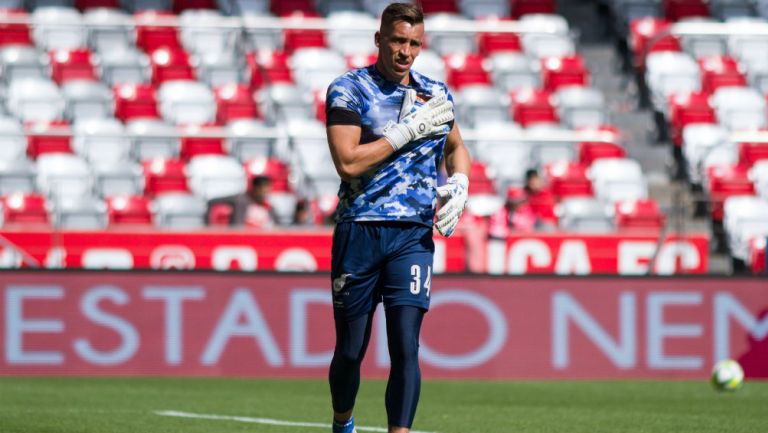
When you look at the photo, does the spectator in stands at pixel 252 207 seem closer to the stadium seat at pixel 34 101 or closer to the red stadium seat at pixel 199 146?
the red stadium seat at pixel 199 146

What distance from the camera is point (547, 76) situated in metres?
22.0

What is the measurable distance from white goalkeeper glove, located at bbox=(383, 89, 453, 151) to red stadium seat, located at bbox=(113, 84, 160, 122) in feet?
43.2

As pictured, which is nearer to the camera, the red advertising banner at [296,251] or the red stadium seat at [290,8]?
the red advertising banner at [296,251]

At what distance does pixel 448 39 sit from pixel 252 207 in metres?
7.44

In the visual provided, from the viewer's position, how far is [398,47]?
22.7 feet

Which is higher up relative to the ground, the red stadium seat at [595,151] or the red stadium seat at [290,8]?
the red stadium seat at [290,8]

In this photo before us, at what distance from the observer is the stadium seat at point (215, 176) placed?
17875mm

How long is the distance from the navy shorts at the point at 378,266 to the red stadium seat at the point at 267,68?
44.8 feet

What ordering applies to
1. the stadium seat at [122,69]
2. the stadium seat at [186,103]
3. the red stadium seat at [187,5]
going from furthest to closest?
the red stadium seat at [187,5] → the stadium seat at [122,69] → the stadium seat at [186,103]

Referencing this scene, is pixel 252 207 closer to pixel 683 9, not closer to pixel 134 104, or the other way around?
pixel 134 104

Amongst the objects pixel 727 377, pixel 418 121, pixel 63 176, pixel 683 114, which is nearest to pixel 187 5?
pixel 63 176

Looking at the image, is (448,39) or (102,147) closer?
(102,147)

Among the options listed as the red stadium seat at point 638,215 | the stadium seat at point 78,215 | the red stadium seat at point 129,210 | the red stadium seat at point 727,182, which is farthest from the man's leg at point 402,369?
the red stadium seat at point 727,182

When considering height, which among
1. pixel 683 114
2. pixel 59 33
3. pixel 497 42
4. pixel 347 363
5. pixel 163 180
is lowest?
pixel 347 363
